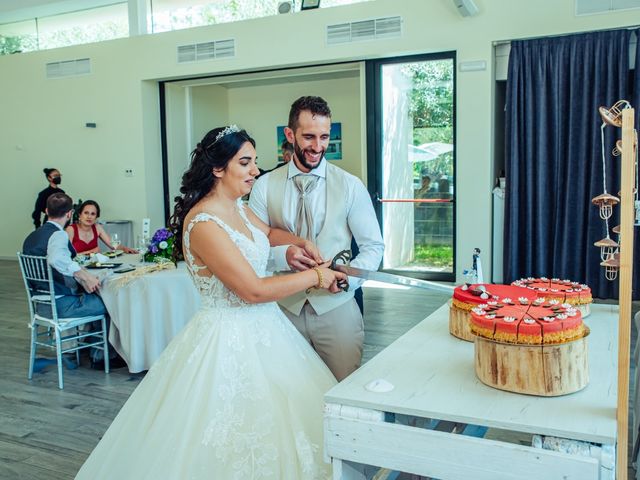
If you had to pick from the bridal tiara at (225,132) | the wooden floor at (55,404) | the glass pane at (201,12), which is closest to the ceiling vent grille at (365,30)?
the glass pane at (201,12)

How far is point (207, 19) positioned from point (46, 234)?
5.14m

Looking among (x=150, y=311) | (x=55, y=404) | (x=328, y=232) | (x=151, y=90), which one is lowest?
(x=55, y=404)

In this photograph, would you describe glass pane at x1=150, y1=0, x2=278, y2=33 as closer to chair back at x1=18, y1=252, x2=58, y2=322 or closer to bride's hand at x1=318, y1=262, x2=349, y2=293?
chair back at x1=18, y1=252, x2=58, y2=322

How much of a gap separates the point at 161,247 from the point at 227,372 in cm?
254

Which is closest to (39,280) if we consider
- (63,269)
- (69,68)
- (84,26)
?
(63,269)

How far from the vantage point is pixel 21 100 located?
9664mm

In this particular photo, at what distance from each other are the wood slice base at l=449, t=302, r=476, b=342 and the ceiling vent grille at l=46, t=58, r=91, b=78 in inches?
333

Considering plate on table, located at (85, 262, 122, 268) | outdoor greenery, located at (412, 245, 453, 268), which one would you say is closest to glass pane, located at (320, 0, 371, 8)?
outdoor greenery, located at (412, 245, 453, 268)

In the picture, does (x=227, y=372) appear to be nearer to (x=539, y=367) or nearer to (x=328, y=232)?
(x=328, y=232)

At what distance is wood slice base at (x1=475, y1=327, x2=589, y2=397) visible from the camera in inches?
55.2

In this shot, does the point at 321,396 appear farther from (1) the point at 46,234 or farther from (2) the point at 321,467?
(1) the point at 46,234

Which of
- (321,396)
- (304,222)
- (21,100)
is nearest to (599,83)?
(304,222)

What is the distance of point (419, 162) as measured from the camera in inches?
281

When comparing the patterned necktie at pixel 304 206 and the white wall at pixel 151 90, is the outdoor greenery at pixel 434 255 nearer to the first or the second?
the white wall at pixel 151 90
